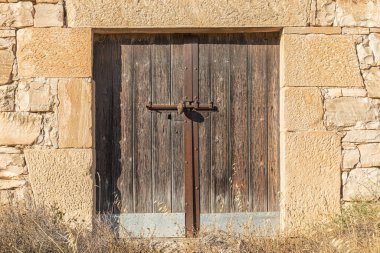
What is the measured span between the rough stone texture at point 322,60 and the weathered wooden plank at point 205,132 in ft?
2.16

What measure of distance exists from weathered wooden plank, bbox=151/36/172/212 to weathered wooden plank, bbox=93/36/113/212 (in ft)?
1.21

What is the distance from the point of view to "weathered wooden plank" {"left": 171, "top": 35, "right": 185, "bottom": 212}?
17.9 ft

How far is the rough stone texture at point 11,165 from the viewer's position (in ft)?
16.9

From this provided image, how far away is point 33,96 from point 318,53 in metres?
2.31

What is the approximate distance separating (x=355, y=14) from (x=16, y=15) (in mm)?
2734

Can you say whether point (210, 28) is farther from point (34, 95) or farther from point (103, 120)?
point (34, 95)

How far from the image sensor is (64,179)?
517cm

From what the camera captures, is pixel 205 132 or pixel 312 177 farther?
pixel 205 132

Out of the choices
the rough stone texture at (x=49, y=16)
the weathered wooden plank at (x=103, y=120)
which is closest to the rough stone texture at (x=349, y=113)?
the weathered wooden plank at (x=103, y=120)

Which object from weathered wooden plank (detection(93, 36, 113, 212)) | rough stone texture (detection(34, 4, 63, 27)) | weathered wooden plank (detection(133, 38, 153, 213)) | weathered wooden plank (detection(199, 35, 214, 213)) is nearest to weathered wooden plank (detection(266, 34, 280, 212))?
weathered wooden plank (detection(199, 35, 214, 213))

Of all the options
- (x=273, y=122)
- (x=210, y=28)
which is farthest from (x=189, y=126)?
(x=210, y=28)

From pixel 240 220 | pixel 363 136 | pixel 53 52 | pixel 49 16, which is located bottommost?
pixel 240 220

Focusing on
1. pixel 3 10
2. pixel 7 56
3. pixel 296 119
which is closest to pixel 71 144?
pixel 7 56

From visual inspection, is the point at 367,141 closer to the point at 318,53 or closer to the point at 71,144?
the point at 318,53
